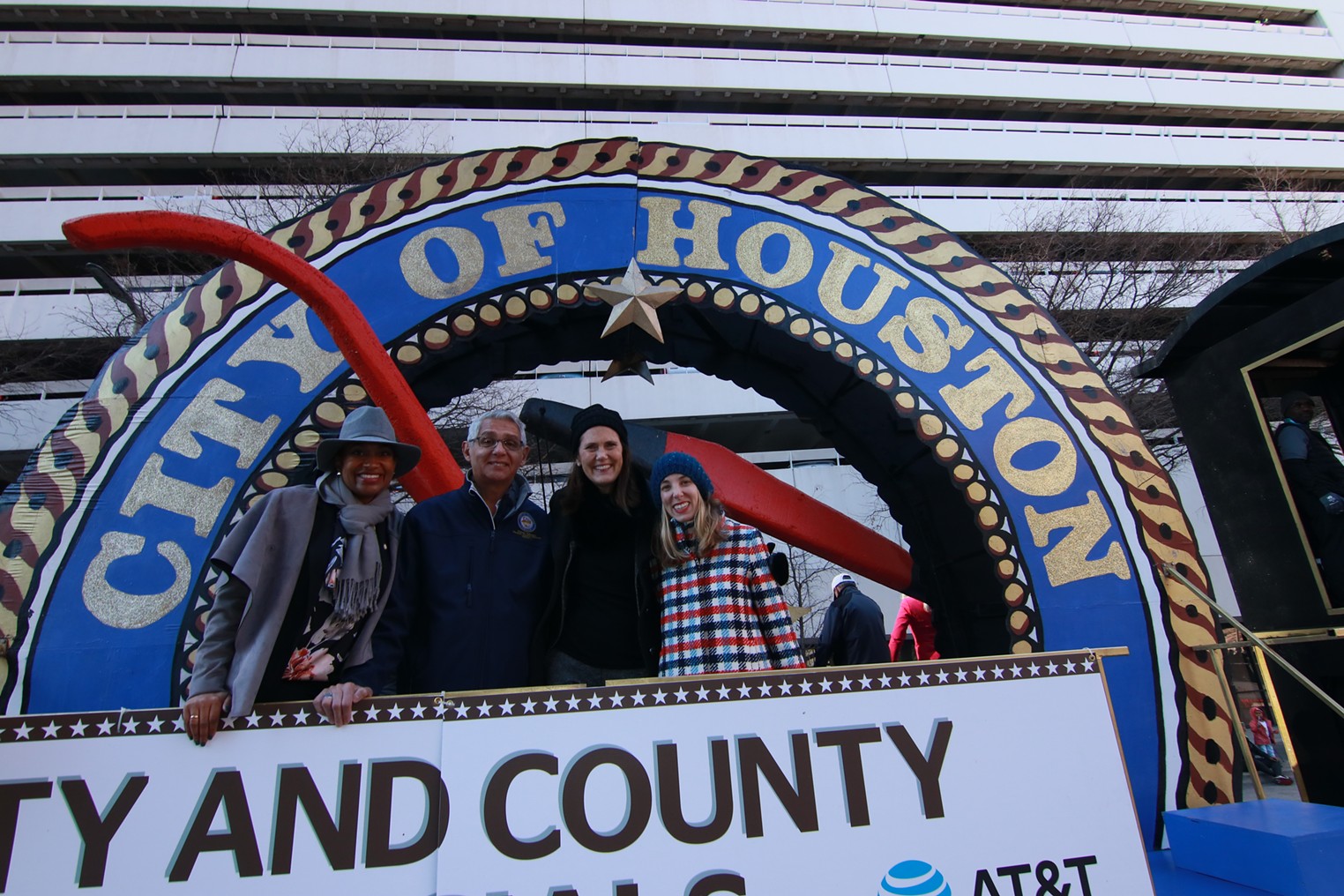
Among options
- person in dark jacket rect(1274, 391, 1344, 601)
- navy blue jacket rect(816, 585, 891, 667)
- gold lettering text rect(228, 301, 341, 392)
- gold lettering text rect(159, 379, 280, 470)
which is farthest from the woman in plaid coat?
person in dark jacket rect(1274, 391, 1344, 601)

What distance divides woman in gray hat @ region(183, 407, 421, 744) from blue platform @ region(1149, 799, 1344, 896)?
297 cm

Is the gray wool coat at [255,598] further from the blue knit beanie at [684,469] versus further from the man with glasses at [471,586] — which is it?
the blue knit beanie at [684,469]

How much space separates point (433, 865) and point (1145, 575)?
3.41 metres

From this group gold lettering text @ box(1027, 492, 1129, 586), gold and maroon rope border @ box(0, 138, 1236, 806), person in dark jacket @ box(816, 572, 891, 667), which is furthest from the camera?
person in dark jacket @ box(816, 572, 891, 667)

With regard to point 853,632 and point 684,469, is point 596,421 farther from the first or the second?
point 853,632

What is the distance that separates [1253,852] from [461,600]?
9.42 ft

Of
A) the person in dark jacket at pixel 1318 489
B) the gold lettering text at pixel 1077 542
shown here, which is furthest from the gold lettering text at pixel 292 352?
the person in dark jacket at pixel 1318 489

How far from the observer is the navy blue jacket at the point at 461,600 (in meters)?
2.65

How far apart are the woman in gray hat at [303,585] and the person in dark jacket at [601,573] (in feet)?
2.11

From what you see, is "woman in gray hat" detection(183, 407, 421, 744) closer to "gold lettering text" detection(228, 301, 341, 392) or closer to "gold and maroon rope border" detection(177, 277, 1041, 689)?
"gold and maroon rope border" detection(177, 277, 1041, 689)

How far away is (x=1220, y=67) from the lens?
24.8m

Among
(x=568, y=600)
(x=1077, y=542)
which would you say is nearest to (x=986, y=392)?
(x=1077, y=542)

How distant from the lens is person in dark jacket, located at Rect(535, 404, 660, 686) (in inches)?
112

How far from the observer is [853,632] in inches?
226
